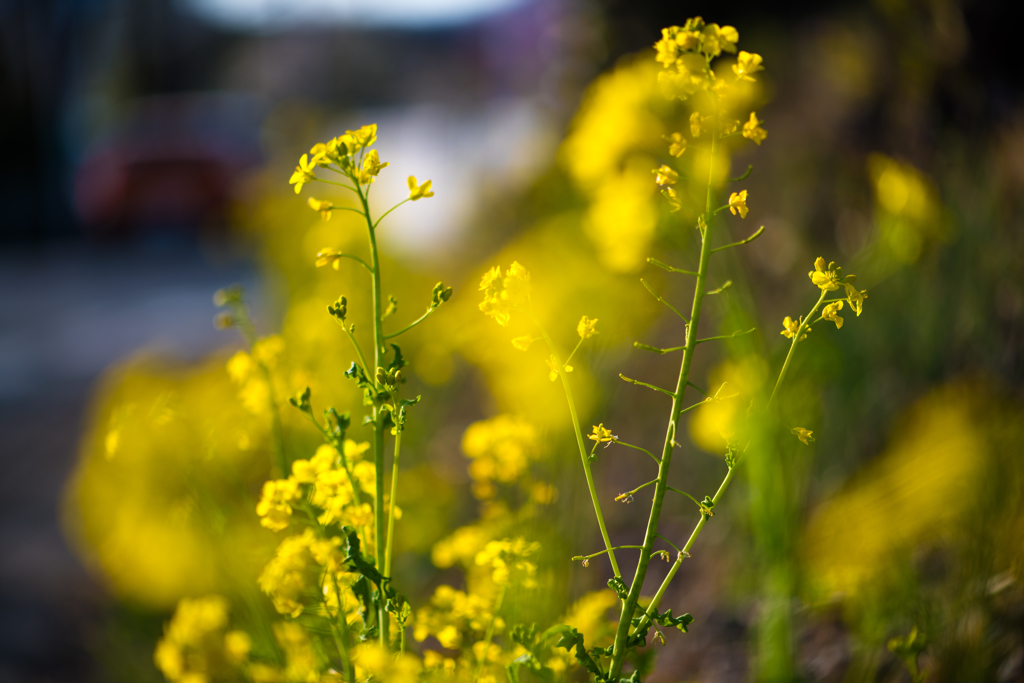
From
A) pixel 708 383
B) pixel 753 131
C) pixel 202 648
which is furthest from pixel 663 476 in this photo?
pixel 708 383

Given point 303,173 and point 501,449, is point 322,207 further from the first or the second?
point 501,449

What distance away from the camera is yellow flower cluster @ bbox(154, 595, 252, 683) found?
1.14m

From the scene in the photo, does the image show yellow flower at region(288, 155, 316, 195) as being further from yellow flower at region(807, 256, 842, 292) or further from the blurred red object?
the blurred red object

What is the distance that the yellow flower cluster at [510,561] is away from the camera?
0.98 metres

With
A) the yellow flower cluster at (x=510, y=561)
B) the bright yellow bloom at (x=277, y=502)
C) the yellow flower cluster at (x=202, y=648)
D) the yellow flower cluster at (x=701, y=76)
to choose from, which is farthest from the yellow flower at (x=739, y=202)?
the yellow flower cluster at (x=202, y=648)

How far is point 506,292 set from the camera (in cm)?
87

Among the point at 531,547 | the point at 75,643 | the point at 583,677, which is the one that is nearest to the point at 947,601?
the point at 583,677

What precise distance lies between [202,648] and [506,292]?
0.78 meters

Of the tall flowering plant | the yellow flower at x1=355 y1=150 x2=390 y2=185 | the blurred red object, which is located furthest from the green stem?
the blurred red object

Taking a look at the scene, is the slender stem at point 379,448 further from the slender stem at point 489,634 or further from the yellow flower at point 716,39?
the yellow flower at point 716,39

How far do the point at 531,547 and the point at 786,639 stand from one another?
60 cm

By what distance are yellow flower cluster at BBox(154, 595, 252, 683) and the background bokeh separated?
0.09 m

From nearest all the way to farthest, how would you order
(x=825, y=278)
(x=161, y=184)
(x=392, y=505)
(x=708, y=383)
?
(x=825, y=278) < (x=392, y=505) < (x=708, y=383) < (x=161, y=184)

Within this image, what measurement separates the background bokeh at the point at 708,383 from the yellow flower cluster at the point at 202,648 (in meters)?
0.09
